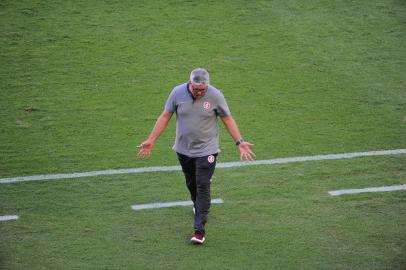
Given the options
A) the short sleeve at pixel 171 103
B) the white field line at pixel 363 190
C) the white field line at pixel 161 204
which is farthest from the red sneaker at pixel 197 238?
the white field line at pixel 363 190

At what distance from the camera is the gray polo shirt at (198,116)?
8.68 m

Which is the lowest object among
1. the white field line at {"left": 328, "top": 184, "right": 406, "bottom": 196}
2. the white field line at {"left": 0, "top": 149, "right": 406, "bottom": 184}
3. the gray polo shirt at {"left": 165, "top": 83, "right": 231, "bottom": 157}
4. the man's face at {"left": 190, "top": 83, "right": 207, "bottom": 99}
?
the white field line at {"left": 328, "top": 184, "right": 406, "bottom": 196}

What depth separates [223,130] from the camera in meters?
12.0

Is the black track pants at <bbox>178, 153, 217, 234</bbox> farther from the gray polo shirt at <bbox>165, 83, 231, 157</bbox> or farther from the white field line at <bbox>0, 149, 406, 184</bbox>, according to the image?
the white field line at <bbox>0, 149, 406, 184</bbox>

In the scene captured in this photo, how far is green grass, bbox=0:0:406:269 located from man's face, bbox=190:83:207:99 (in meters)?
1.64

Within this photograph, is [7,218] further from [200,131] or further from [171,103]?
[200,131]

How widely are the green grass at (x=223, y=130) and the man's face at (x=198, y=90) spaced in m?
1.64

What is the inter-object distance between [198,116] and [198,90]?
0.33 m

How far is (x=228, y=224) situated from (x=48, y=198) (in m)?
2.36

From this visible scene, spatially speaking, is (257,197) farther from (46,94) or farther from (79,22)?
(79,22)

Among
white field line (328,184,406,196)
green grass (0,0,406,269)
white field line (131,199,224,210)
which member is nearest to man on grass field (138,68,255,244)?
green grass (0,0,406,269)

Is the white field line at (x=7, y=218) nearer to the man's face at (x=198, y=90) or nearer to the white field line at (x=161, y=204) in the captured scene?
the white field line at (x=161, y=204)

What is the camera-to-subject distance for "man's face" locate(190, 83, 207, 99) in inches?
334

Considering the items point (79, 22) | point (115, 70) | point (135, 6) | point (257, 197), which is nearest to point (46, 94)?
point (115, 70)
